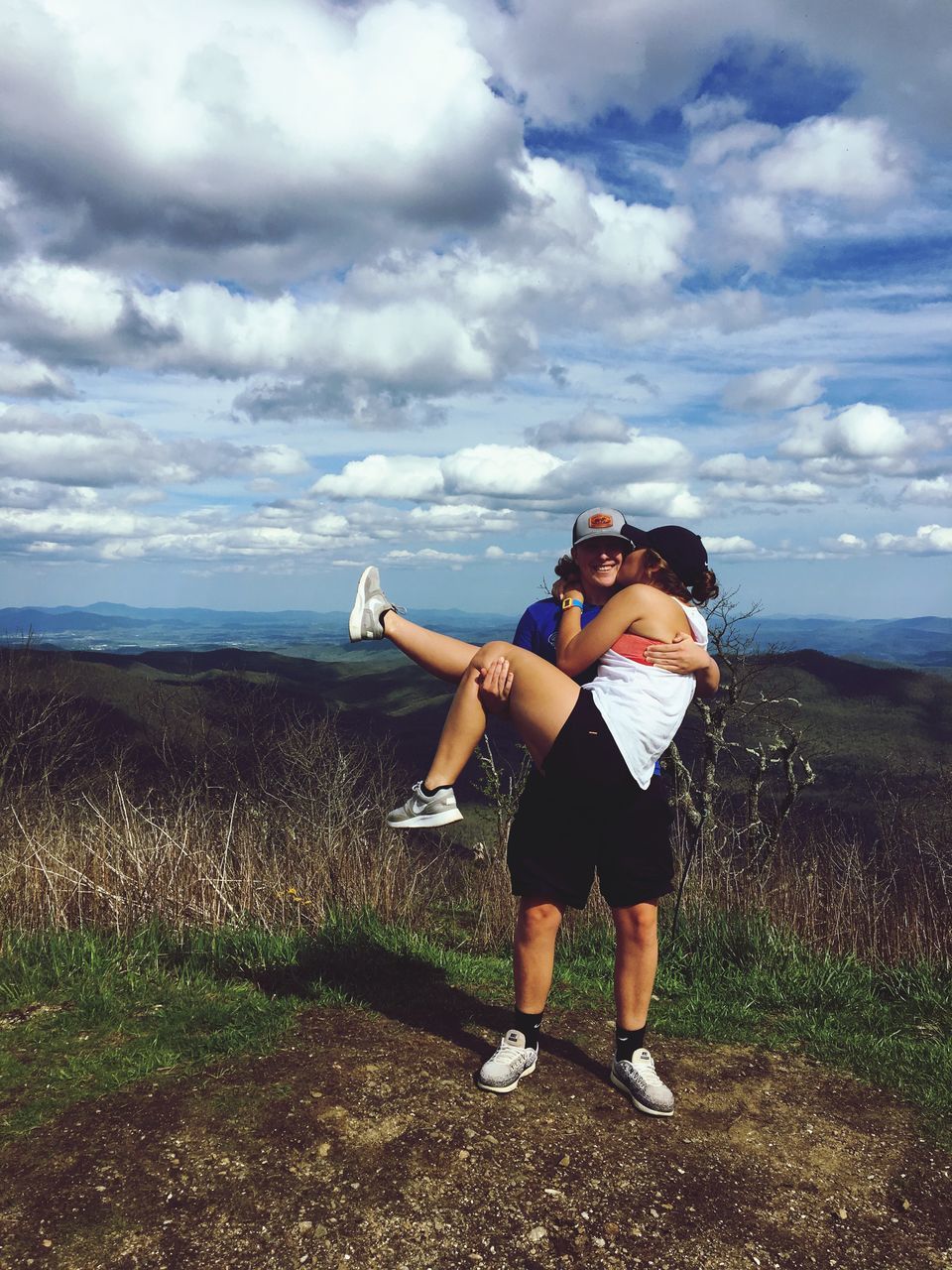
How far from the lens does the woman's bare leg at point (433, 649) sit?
10.9ft

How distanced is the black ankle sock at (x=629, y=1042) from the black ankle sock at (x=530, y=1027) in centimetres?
30

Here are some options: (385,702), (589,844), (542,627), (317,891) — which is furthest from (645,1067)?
(385,702)

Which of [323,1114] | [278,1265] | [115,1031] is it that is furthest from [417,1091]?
[115,1031]

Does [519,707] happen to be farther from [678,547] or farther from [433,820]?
[678,547]

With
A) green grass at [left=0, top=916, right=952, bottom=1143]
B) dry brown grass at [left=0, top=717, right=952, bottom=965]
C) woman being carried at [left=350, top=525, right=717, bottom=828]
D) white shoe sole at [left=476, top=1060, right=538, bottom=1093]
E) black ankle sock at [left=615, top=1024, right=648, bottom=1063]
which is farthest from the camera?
dry brown grass at [left=0, top=717, right=952, bottom=965]

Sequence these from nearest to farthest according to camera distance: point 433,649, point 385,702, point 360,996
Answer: point 433,649 → point 360,996 → point 385,702

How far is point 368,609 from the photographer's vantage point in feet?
12.2

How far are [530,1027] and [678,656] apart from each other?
4.95ft

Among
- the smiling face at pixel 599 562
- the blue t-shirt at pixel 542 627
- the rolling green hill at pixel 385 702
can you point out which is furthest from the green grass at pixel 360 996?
the rolling green hill at pixel 385 702

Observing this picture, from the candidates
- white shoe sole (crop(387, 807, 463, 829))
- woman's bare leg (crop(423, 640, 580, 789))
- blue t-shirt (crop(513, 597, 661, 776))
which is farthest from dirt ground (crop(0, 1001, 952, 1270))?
blue t-shirt (crop(513, 597, 661, 776))

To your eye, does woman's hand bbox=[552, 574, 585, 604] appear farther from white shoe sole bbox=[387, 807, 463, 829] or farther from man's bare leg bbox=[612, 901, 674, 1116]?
man's bare leg bbox=[612, 901, 674, 1116]

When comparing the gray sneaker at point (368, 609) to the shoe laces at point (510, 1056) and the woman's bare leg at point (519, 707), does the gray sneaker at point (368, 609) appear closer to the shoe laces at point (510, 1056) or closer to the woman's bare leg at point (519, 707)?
the woman's bare leg at point (519, 707)

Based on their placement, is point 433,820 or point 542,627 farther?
point 542,627

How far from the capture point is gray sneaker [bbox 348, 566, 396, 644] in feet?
12.0
